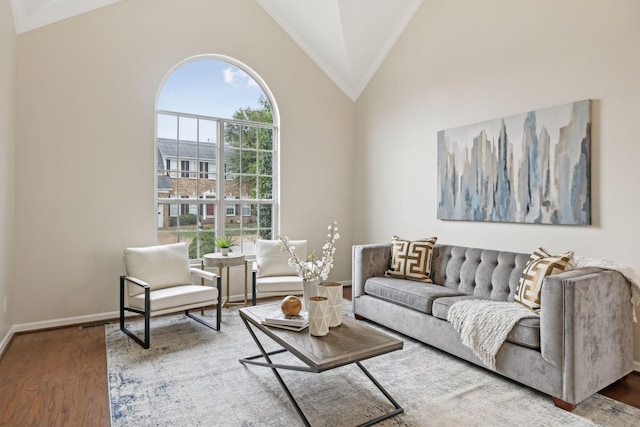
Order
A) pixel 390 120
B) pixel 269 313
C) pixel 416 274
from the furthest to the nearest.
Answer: pixel 390 120, pixel 416 274, pixel 269 313

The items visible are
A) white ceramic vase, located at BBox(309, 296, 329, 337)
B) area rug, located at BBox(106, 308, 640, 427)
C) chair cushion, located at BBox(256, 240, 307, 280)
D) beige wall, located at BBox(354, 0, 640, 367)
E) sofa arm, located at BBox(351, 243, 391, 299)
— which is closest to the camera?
area rug, located at BBox(106, 308, 640, 427)

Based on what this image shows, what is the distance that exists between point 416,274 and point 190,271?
7.72ft

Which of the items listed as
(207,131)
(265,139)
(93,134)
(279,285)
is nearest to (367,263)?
(279,285)

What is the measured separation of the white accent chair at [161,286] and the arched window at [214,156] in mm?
647

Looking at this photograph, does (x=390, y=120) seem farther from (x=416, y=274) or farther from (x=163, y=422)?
(x=163, y=422)

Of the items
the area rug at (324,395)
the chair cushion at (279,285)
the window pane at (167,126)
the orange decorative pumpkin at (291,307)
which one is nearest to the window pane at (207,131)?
the window pane at (167,126)

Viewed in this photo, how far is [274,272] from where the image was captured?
4262 mm

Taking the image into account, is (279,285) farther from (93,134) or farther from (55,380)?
(93,134)

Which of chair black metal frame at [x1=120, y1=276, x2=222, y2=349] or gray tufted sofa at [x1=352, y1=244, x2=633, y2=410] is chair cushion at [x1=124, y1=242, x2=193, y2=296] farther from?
gray tufted sofa at [x1=352, y1=244, x2=633, y2=410]

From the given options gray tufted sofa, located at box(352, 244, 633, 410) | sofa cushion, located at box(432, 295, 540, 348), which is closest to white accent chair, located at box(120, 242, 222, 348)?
gray tufted sofa, located at box(352, 244, 633, 410)

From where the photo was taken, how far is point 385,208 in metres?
5.05

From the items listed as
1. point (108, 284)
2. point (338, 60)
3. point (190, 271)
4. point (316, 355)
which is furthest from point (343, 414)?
point (338, 60)

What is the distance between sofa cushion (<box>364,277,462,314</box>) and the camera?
10.4 ft

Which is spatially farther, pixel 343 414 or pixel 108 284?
pixel 108 284
